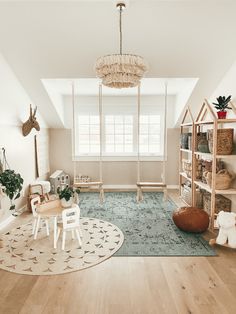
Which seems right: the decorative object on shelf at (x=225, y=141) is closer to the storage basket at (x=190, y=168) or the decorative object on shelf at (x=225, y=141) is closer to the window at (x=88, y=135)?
the storage basket at (x=190, y=168)

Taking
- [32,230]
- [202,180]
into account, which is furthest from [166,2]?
[32,230]

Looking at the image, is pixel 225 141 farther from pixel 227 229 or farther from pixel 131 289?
pixel 131 289

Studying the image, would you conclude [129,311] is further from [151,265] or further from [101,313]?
[151,265]

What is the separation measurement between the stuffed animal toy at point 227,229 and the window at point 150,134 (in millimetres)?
3444

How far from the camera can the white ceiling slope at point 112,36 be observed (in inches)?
110

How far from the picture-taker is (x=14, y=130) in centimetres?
411

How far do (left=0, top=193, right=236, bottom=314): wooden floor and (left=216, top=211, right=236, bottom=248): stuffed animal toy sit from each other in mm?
259

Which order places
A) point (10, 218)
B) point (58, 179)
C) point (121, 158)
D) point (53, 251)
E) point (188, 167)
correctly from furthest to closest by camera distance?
point (121, 158) → point (58, 179) → point (188, 167) → point (10, 218) → point (53, 251)

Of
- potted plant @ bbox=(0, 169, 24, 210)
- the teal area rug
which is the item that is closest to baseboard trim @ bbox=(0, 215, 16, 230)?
potted plant @ bbox=(0, 169, 24, 210)

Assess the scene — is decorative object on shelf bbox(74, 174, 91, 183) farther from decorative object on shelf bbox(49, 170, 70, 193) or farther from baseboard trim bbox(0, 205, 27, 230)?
baseboard trim bbox(0, 205, 27, 230)

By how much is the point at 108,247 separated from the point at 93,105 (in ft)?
13.1

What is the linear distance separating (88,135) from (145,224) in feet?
10.5

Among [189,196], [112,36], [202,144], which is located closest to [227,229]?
[202,144]

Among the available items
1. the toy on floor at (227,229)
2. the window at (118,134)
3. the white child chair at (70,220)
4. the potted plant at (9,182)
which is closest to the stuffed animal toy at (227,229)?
the toy on floor at (227,229)
